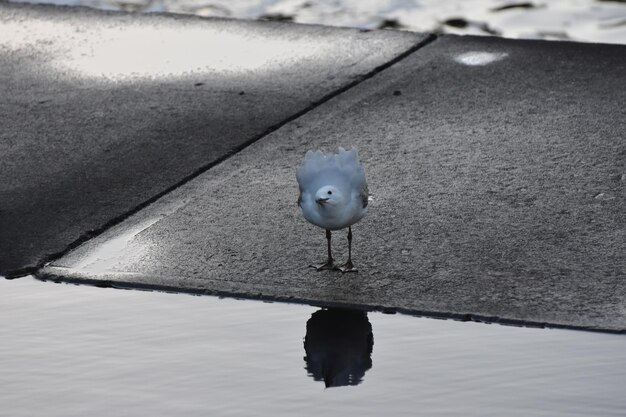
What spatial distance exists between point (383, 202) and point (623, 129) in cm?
197

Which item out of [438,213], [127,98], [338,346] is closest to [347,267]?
[338,346]

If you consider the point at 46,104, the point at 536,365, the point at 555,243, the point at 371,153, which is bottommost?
the point at 536,365

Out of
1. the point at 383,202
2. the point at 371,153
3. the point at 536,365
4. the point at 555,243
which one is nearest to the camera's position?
the point at 536,365

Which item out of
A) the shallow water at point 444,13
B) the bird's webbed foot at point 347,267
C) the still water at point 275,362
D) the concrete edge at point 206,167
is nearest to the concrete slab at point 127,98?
the concrete edge at point 206,167

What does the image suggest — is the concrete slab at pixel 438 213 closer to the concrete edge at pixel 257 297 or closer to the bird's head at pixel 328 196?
the concrete edge at pixel 257 297

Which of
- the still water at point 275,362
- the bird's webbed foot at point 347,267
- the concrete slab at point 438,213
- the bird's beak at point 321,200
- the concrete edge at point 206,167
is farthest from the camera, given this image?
the concrete edge at point 206,167

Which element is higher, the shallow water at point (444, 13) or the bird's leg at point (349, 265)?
the shallow water at point (444, 13)

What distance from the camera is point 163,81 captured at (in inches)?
390

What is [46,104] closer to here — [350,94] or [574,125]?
[350,94]

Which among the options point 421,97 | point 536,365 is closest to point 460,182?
point 421,97

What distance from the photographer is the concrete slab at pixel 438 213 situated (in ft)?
21.4

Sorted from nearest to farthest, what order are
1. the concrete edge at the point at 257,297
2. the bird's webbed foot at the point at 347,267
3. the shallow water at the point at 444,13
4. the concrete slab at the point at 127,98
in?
the concrete edge at the point at 257,297 < the bird's webbed foot at the point at 347,267 < the concrete slab at the point at 127,98 < the shallow water at the point at 444,13

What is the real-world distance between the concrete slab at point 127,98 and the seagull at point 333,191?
1.38 metres

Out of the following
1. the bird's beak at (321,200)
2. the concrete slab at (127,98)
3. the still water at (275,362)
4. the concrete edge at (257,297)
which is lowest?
the still water at (275,362)
